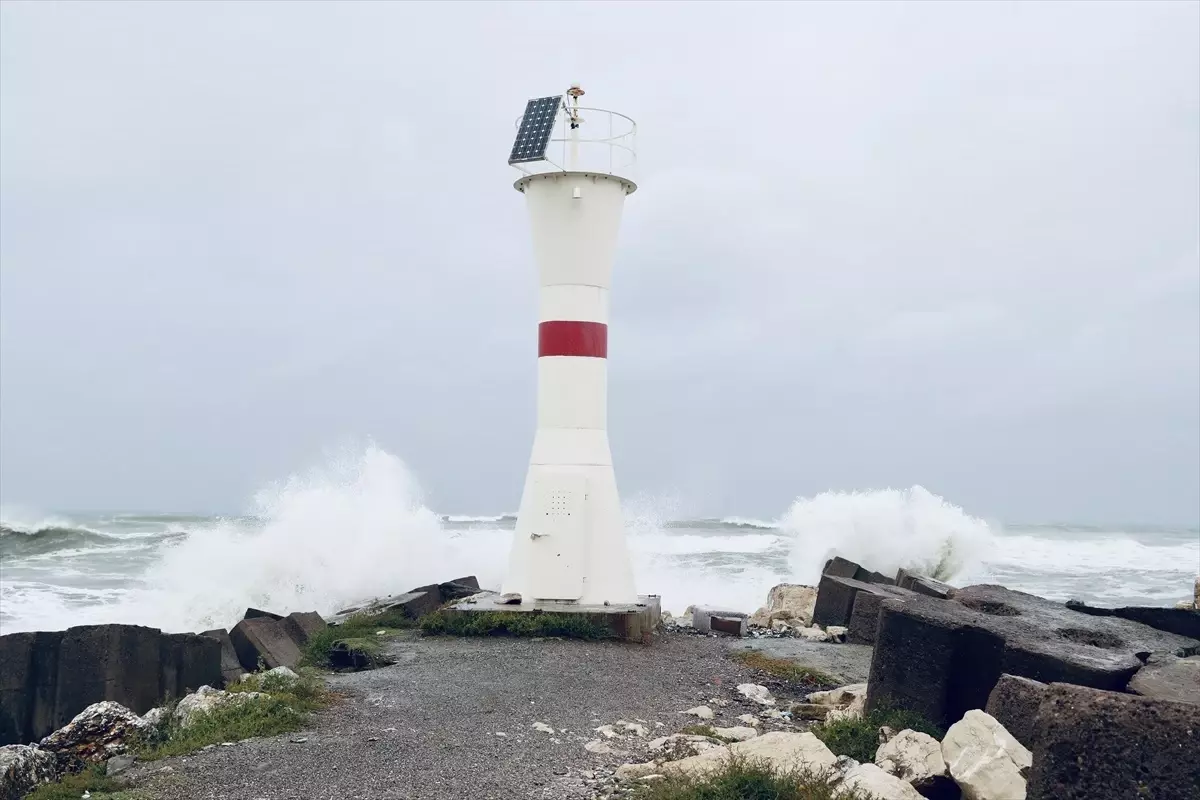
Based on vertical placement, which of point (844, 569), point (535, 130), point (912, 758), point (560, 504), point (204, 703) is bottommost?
point (204, 703)

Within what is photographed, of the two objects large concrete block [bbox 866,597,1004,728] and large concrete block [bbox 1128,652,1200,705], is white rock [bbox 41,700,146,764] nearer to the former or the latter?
large concrete block [bbox 866,597,1004,728]

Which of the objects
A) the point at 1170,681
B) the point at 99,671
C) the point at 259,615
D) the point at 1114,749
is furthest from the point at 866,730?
the point at 259,615

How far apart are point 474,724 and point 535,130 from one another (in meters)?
6.76

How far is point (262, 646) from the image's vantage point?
1027cm

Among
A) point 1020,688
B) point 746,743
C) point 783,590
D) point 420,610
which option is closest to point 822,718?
point 746,743

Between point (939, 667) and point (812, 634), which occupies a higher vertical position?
point (939, 667)

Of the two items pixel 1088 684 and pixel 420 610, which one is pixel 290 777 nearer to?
pixel 1088 684

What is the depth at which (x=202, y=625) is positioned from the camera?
17.8 m

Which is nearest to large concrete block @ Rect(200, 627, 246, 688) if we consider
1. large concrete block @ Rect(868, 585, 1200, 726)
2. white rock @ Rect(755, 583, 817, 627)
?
large concrete block @ Rect(868, 585, 1200, 726)

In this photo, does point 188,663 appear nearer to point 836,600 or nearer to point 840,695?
point 840,695

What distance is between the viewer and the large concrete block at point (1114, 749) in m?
4.10

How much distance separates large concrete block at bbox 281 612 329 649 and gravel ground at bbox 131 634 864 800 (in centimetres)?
111

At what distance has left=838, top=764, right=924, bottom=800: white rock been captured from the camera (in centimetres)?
507

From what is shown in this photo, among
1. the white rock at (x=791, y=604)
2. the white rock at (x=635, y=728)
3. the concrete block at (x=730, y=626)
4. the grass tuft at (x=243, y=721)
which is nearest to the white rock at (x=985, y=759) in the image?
the white rock at (x=635, y=728)
